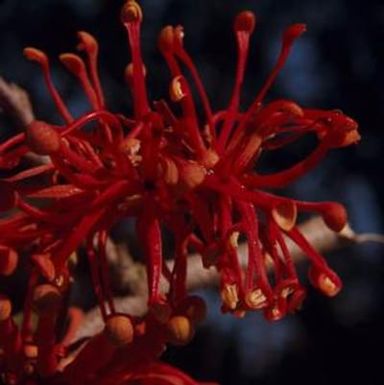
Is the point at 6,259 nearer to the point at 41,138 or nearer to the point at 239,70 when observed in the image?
the point at 41,138

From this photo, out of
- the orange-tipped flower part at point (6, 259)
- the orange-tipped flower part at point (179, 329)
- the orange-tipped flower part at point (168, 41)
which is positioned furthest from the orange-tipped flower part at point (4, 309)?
the orange-tipped flower part at point (168, 41)

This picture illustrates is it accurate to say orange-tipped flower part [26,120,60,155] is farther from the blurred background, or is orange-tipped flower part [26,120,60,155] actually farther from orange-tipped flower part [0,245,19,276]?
the blurred background

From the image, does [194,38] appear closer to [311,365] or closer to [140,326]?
[311,365]

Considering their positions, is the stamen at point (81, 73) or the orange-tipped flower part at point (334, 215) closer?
the orange-tipped flower part at point (334, 215)

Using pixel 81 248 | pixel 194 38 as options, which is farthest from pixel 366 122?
pixel 81 248

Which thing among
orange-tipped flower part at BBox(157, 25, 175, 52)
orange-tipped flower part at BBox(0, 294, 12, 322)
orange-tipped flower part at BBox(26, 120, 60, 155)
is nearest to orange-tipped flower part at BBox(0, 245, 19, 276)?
orange-tipped flower part at BBox(0, 294, 12, 322)

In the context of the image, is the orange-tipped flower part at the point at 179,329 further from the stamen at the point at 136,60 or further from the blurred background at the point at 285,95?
the blurred background at the point at 285,95
